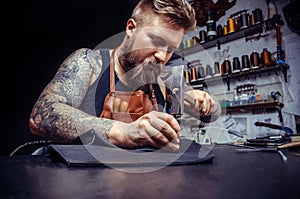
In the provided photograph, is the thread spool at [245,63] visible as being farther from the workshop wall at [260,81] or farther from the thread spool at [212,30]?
the thread spool at [212,30]

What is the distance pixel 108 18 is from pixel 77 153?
2.32m

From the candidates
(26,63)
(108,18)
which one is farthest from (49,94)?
(108,18)

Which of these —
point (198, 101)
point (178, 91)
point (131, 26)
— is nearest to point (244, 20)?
point (131, 26)

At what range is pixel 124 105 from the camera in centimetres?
135

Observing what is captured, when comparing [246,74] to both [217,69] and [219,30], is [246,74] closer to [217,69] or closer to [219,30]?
[217,69]

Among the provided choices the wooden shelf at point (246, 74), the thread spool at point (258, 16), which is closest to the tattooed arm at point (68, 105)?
the wooden shelf at point (246, 74)

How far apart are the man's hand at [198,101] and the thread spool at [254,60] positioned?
245 centimetres

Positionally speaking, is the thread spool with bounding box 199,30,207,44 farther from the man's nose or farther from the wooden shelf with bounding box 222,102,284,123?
the man's nose

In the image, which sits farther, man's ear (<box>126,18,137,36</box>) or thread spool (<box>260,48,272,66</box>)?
thread spool (<box>260,48,272,66</box>)

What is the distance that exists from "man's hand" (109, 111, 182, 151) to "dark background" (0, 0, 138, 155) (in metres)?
1.73

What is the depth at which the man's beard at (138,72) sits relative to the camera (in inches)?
56.5

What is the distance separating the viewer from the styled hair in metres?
1.28

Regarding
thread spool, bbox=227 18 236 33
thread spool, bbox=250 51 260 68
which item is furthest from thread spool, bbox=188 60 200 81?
thread spool, bbox=250 51 260 68

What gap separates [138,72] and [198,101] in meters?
0.45
